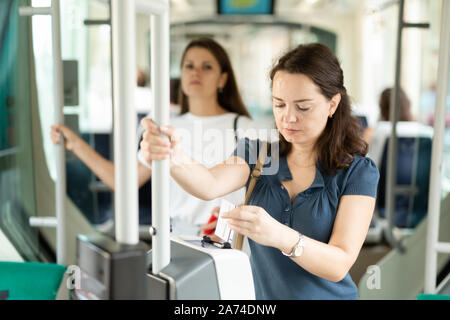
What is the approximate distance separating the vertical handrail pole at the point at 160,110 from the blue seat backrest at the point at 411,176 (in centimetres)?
206

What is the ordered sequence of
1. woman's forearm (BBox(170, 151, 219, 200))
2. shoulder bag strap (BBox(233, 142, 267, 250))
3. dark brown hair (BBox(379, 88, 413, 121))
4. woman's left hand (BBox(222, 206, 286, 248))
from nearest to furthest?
woman's left hand (BBox(222, 206, 286, 248))
woman's forearm (BBox(170, 151, 219, 200))
shoulder bag strap (BBox(233, 142, 267, 250))
dark brown hair (BBox(379, 88, 413, 121))

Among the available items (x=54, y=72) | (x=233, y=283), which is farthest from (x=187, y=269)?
(x=54, y=72)

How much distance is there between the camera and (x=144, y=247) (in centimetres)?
58

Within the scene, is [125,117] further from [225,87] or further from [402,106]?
[402,106]

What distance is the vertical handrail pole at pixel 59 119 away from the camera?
3.60 ft

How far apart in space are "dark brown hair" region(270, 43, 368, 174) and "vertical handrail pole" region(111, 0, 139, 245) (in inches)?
14.8

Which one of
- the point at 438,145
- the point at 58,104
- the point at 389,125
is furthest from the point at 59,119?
the point at 389,125

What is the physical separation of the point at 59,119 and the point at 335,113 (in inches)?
27.3

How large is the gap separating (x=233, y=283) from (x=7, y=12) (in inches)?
37.8

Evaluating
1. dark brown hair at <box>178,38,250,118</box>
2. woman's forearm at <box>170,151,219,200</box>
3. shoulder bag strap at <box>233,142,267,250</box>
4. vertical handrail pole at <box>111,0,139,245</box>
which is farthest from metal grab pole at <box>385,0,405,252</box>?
vertical handrail pole at <box>111,0,139,245</box>

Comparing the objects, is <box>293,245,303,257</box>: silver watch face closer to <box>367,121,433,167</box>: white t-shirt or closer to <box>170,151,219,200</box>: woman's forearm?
<box>170,151,219,200</box>: woman's forearm

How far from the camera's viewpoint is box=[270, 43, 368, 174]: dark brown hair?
83cm

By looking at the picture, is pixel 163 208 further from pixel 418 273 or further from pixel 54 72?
pixel 418 273

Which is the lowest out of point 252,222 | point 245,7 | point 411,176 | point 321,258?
point 411,176
